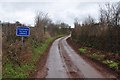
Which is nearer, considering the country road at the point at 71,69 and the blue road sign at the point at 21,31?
the country road at the point at 71,69

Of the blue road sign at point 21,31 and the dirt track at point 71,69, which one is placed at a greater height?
the blue road sign at point 21,31

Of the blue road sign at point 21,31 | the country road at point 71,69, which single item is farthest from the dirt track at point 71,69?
the blue road sign at point 21,31

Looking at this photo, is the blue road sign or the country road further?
the blue road sign

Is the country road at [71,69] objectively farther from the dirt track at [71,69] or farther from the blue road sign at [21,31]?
the blue road sign at [21,31]

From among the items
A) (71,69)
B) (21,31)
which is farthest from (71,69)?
(21,31)

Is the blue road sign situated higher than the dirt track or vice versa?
the blue road sign

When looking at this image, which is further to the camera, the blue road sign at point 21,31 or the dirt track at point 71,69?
the blue road sign at point 21,31

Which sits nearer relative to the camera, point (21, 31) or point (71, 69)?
point (71, 69)

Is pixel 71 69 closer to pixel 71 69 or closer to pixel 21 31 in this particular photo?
pixel 71 69

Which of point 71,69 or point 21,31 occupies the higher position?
point 21,31

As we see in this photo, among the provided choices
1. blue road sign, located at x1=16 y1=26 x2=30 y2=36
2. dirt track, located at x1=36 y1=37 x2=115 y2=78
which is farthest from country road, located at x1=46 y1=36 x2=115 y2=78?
blue road sign, located at x1=16 y1=26 x2=30 y2=36

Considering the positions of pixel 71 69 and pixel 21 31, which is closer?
pixel 71 69

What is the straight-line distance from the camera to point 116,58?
21.5m

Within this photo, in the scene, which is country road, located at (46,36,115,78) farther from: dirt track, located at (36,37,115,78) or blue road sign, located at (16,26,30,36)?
blue road sign, located at (16,26,30,36)
